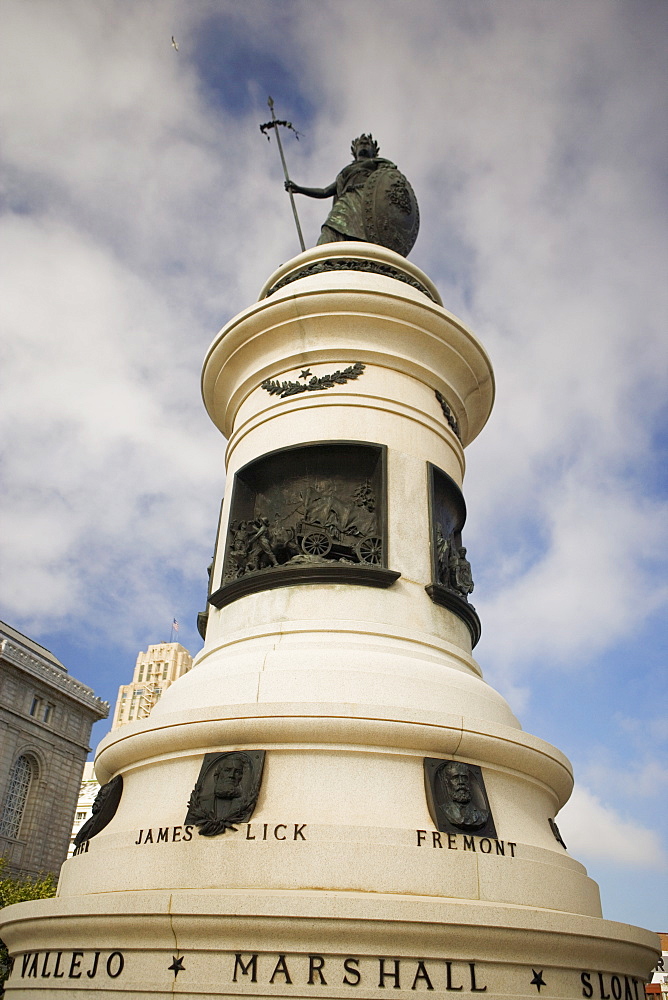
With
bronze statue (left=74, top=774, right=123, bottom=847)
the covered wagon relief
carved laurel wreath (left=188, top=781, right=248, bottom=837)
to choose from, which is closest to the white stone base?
carved laurel wreath (left=188, top=781, right=248, bottom=837)

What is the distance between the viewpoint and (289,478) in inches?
343

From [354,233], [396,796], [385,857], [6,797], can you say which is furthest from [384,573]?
[6,797]

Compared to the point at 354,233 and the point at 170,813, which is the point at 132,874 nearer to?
the point at 170,813

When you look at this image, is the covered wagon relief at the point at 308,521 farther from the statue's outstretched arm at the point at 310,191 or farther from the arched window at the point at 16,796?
the arched window at the point at 16,796

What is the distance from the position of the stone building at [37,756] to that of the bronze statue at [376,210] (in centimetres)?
3818

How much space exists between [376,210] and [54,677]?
43.0 metres

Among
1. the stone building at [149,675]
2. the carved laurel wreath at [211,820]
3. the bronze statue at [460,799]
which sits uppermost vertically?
the stone building at [149,675]

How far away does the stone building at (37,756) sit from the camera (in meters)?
43.1

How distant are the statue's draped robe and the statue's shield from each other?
13cm

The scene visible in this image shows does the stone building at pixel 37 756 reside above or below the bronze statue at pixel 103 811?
above

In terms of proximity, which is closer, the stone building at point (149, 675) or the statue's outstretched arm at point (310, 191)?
the statue's outstretched arm at point (310, 191)

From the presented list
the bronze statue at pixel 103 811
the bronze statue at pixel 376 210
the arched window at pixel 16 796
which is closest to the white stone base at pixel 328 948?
the bronze statue at pixel 103 811

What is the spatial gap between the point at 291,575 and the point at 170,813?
8.36ft

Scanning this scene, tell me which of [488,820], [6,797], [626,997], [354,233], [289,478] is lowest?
[626,997]
